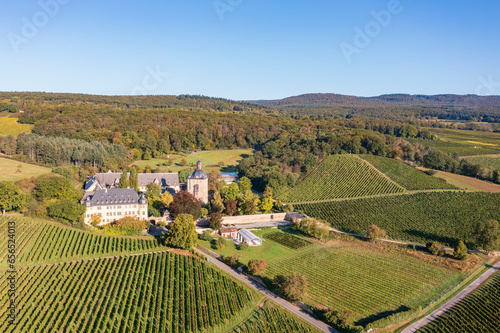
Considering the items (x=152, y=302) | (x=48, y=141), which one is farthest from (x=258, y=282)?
(x=48, y=141)

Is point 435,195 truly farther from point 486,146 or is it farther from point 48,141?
point 48,141

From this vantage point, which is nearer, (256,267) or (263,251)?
(256,267)

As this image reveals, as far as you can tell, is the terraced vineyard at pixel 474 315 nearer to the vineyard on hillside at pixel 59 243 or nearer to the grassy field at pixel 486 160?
the vineyard on hillside at pixel 59 243

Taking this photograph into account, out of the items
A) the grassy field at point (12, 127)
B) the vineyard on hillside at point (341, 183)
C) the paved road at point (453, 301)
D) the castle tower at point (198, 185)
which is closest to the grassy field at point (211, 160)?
the castle tower at point (198, 185)

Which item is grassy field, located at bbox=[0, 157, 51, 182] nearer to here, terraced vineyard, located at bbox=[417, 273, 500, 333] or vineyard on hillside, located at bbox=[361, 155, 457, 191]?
terraced vineyard, located at bbox=[417, 273, 500, 333]

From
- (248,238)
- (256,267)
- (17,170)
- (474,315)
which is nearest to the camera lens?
(474,315)

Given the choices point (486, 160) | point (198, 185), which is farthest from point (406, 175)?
point (198, 185)

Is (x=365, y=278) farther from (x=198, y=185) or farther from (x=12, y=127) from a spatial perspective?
(x=12, y=127)
